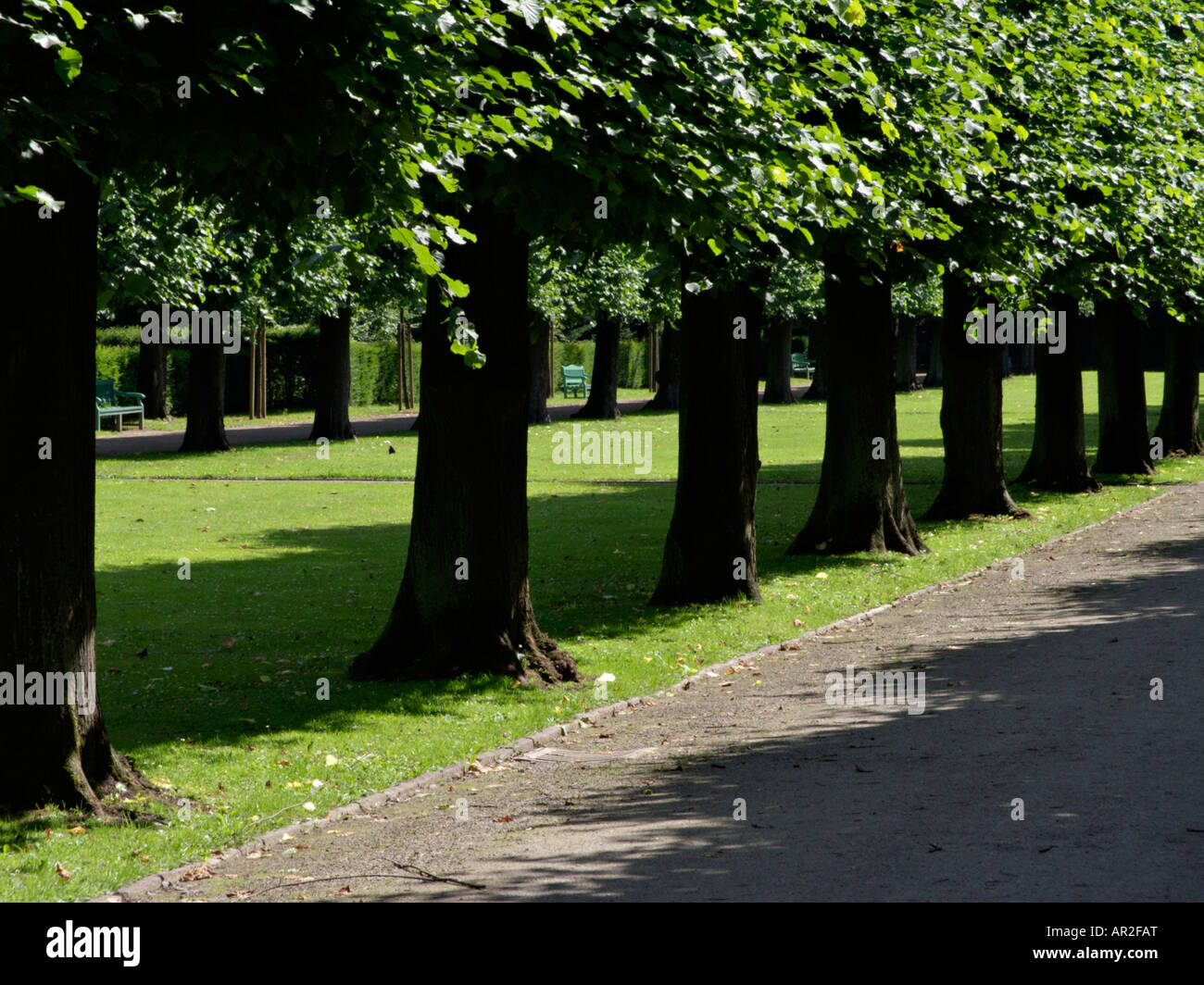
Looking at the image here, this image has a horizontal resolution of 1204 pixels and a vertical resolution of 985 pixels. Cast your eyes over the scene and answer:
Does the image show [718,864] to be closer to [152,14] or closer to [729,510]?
[152,14]

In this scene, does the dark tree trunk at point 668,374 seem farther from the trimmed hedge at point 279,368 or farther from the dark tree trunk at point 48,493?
the dark tree trunk at point 48,493

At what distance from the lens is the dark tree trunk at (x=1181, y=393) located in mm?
31094

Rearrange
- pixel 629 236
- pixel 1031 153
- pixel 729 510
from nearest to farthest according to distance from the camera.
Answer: pixel 629 236, pixel 729 510, pixel 1031 153

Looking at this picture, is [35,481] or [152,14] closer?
[152,14]

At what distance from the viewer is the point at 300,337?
48.0 meters

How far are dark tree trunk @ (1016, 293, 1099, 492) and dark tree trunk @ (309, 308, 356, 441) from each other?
54.7 ft

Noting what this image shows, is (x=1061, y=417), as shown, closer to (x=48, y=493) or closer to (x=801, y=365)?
(x=48, y=493)

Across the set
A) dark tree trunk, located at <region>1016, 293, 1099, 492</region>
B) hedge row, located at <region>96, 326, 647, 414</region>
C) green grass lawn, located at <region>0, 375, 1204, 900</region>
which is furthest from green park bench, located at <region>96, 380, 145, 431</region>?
dark tree trunk, located at <region>1016, 293, 1099, 492</region>

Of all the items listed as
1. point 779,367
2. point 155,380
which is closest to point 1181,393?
point 779,367

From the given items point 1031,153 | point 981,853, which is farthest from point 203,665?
point 1031,153

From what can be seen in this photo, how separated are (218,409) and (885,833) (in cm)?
2735

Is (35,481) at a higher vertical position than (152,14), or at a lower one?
lower

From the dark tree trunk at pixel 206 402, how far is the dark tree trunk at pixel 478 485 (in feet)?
73.0

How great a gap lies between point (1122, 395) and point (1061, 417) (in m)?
3.66
